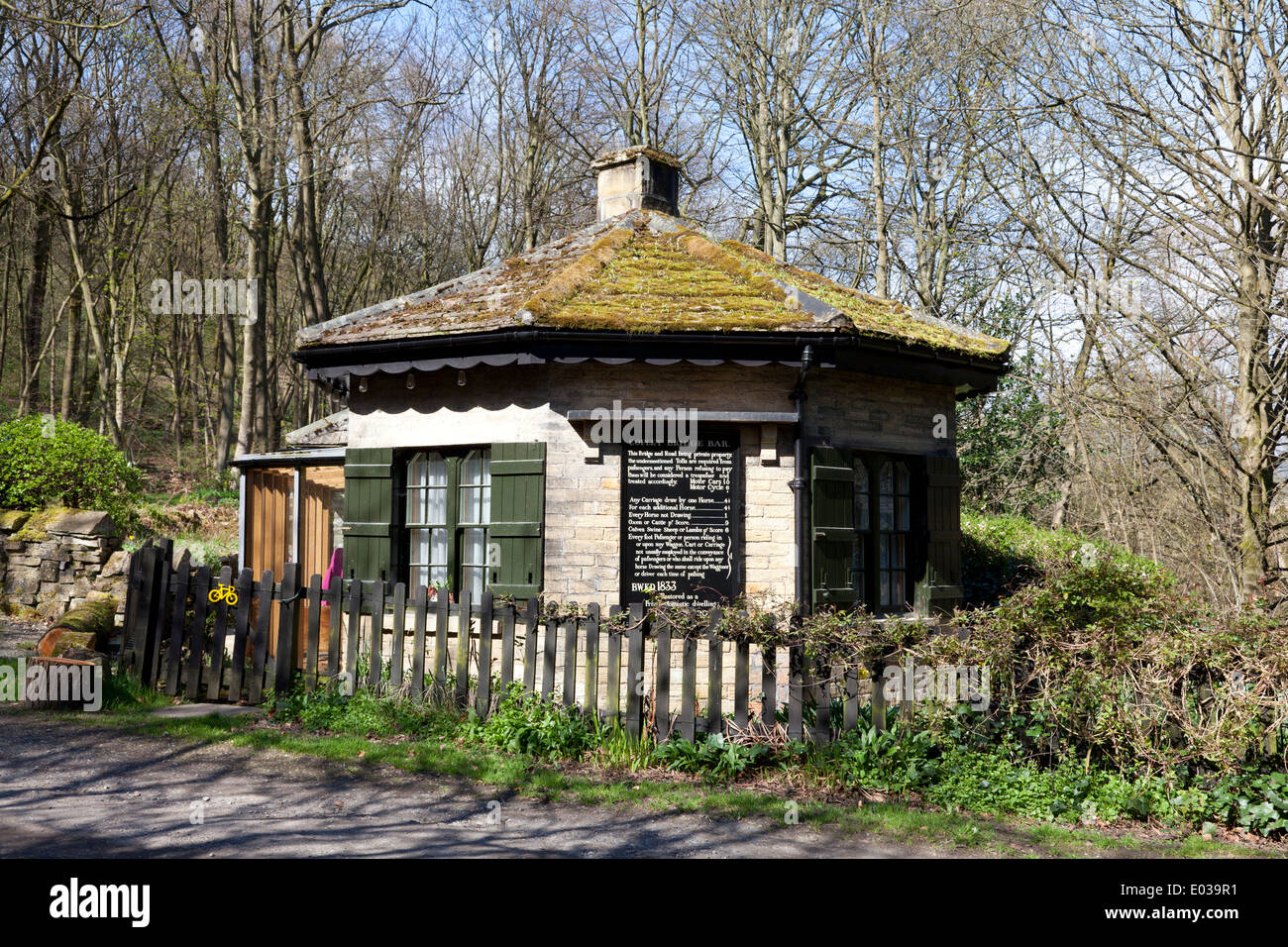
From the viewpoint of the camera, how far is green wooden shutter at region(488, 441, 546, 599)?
917 centimetres

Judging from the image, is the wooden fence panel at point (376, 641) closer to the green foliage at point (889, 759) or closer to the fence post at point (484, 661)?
the fence post at point (484, 661)

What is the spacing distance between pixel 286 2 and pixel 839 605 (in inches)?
771

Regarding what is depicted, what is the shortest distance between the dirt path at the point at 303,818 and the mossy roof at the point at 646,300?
420 centimetres

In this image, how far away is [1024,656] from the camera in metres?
7.09

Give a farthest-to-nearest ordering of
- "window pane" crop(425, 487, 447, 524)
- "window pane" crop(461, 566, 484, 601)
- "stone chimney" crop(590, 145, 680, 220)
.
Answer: "stone chimney" crop(590, 145, 680, 220), "window pane" crop(425, 487, 447, 524), "window pane" crop(461, 566, 484, 601)

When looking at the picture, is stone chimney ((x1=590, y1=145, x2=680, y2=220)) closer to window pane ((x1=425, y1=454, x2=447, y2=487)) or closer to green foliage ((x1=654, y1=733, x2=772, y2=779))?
window pane ((x1=425, y1=454, x2=447, y2=487))

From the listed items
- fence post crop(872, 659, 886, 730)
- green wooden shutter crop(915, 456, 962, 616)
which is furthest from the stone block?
fence post crop(872, 659, 886, 730)

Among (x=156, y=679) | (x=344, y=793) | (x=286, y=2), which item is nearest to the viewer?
(x=344, y=793)

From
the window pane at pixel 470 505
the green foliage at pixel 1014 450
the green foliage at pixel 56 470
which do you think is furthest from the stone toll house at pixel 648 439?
the green foliage at pixel 1014 450

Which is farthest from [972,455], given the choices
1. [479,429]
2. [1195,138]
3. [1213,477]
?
[479,429]

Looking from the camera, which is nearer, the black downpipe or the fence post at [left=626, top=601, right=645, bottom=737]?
the fence post at [left=626, top=601, right=645, bottom=737]

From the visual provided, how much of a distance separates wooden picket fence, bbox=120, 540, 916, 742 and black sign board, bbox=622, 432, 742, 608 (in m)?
0.55
